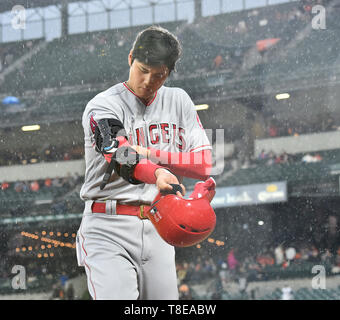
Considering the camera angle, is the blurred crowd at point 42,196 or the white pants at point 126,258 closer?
the white pants at point 126,258

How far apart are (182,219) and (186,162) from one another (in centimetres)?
24

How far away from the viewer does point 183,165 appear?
1.57m

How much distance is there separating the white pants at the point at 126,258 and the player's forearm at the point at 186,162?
0.20m

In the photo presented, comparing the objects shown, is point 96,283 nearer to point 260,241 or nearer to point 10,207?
point 10,207

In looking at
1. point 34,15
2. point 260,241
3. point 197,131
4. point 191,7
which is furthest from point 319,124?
point 197,131

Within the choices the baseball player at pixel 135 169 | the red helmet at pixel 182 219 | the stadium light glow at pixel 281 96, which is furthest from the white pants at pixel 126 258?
the stadium light glow at pixel 281 96

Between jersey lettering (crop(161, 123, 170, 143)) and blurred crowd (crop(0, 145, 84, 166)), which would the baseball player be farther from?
blurred crowd (crop(0, 145, 84, 166))

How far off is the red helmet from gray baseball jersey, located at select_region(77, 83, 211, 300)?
0.38 ft

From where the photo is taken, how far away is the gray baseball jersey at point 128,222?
146 centimetres

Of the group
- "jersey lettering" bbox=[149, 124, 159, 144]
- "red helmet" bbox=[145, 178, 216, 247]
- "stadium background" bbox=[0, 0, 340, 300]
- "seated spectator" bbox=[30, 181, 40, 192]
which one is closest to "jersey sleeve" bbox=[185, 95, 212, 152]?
"jersey lettering" bbox=[149, 124, 159, 144]

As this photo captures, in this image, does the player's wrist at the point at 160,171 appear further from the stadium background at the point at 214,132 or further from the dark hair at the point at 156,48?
the stadium background at the point at 214,132

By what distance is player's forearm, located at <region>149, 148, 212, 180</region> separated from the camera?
153cm

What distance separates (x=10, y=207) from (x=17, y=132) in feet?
3.31

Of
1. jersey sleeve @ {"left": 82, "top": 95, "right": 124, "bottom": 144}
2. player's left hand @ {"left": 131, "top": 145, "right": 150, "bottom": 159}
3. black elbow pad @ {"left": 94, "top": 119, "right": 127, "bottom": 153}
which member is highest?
jersey sleeve @ {"left": 82, "top": 95, "right": 124, "bottom": 144}
